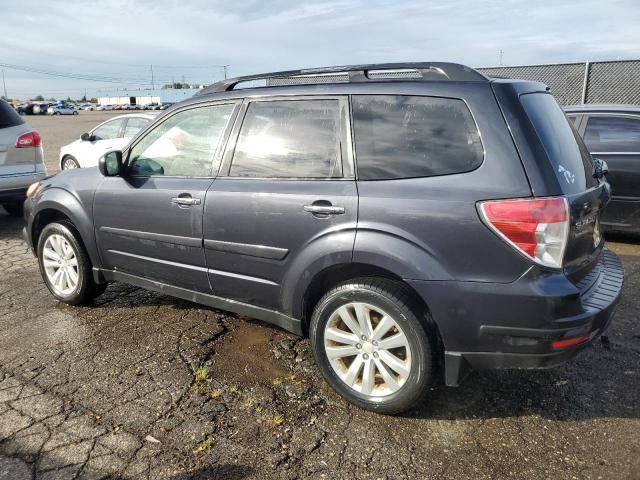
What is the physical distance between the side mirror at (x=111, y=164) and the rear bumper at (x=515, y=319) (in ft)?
8.21

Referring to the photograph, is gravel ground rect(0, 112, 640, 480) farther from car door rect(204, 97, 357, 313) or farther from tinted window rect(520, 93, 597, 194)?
tinted window rect(520, 93, 597, 194)

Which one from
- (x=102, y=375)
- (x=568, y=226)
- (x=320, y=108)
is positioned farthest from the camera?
(x=102, y=375)

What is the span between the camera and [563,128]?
3037mm

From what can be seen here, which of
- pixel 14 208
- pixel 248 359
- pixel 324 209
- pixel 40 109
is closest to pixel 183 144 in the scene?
pixel 324 209

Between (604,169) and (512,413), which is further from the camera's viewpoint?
(604,169)

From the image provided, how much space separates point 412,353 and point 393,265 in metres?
0.47

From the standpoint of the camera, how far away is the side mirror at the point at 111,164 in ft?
13.0

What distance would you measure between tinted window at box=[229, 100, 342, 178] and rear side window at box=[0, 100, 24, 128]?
539 cm

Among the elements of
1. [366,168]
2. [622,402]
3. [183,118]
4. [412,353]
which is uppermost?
[183,118]

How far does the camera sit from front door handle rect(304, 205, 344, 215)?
294 cm

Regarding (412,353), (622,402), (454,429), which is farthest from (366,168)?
(622,402)

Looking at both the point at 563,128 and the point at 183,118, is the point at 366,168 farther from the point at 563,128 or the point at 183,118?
the point at 183,118

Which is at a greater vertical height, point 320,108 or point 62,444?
point 320,108

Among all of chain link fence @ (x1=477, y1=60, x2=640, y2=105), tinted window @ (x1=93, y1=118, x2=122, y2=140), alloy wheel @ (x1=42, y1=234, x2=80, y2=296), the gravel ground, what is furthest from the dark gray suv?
chain link fence @ (x1=477, y1=60, x2=640, y2=105)
